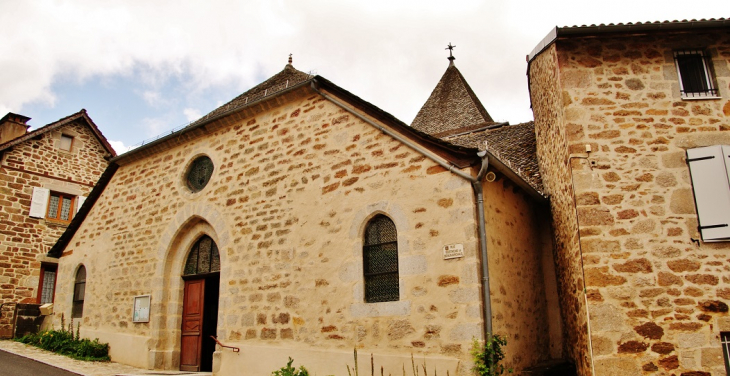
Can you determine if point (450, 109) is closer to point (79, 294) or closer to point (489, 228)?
point (489, 228)

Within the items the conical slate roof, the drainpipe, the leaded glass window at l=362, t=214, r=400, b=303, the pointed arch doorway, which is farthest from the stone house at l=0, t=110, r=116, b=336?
the drainpipe

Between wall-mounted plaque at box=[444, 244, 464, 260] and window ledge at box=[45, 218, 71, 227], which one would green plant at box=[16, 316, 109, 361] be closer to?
window ledge at box=[45, 218, 71, 227]

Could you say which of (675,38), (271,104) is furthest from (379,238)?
(675,38)

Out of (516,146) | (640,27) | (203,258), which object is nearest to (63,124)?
(203,258)

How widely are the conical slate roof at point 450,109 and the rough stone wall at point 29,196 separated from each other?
1080 cm

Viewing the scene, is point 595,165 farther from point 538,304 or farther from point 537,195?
point 538,304

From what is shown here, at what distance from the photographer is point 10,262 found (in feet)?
48.1

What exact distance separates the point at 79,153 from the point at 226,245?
34.9ft

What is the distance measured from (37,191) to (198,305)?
8788 millimetres

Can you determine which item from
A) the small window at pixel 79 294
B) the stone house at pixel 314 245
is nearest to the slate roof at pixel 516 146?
the stone house at pixel 314 245

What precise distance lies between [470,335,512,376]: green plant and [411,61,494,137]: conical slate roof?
889 centimetres

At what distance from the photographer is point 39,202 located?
51.0 ft

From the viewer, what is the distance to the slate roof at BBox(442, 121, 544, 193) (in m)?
9.31

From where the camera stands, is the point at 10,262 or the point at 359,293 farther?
the point at 10,262
